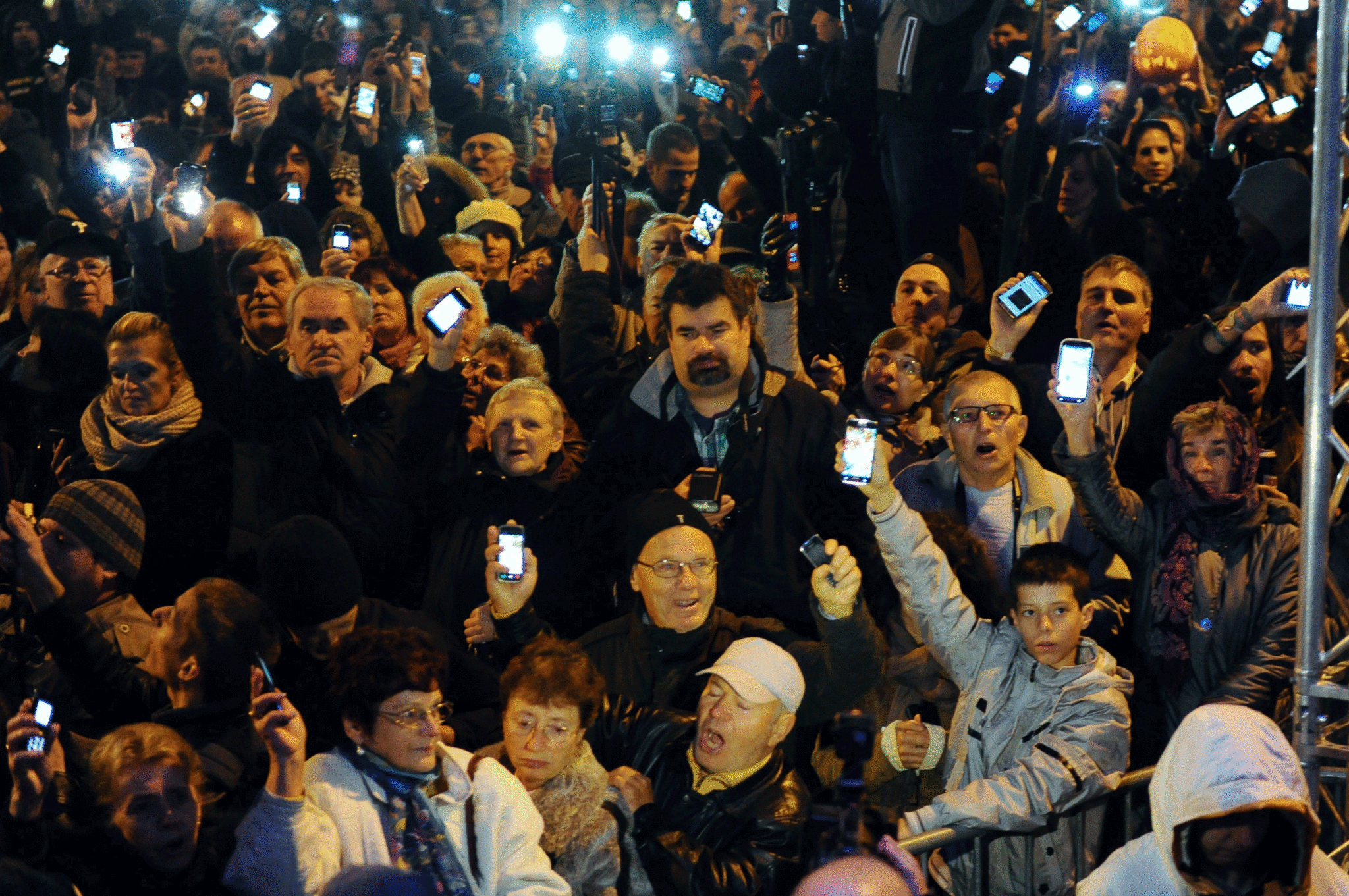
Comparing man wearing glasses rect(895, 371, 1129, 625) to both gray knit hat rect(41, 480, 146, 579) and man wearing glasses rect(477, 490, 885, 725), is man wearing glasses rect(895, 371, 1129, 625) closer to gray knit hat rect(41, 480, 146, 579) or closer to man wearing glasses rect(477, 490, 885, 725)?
man wearing glasses rect(477, 490, 885, 725)

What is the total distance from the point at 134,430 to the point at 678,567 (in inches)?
80.4

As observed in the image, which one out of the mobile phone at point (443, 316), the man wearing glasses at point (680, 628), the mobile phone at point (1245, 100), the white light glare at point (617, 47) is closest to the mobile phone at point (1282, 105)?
the mobile phone at point (1245, 100)

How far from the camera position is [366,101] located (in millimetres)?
7906

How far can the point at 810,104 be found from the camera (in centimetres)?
678

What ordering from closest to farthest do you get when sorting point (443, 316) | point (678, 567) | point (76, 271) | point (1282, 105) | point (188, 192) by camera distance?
point (678, 567) → point (443, 316) → point (188, 192) → point (76, 271) → point (1282, 105)

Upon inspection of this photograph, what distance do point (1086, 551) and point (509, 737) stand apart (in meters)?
2.08

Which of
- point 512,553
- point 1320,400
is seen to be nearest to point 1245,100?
point 1320,400

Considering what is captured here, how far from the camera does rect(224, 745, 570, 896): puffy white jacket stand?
135 inches

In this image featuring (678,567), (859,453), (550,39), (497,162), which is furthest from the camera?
(550,39)

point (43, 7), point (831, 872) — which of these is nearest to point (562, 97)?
point (43, 7)

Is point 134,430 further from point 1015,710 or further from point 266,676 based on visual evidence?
point 1015,710

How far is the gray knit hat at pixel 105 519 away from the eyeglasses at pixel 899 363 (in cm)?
270

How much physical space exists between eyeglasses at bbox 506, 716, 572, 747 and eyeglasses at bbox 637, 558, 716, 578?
2.15 feet

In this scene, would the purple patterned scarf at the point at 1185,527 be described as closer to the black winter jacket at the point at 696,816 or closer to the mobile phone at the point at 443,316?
the black winter jacket at the point at 696,816
